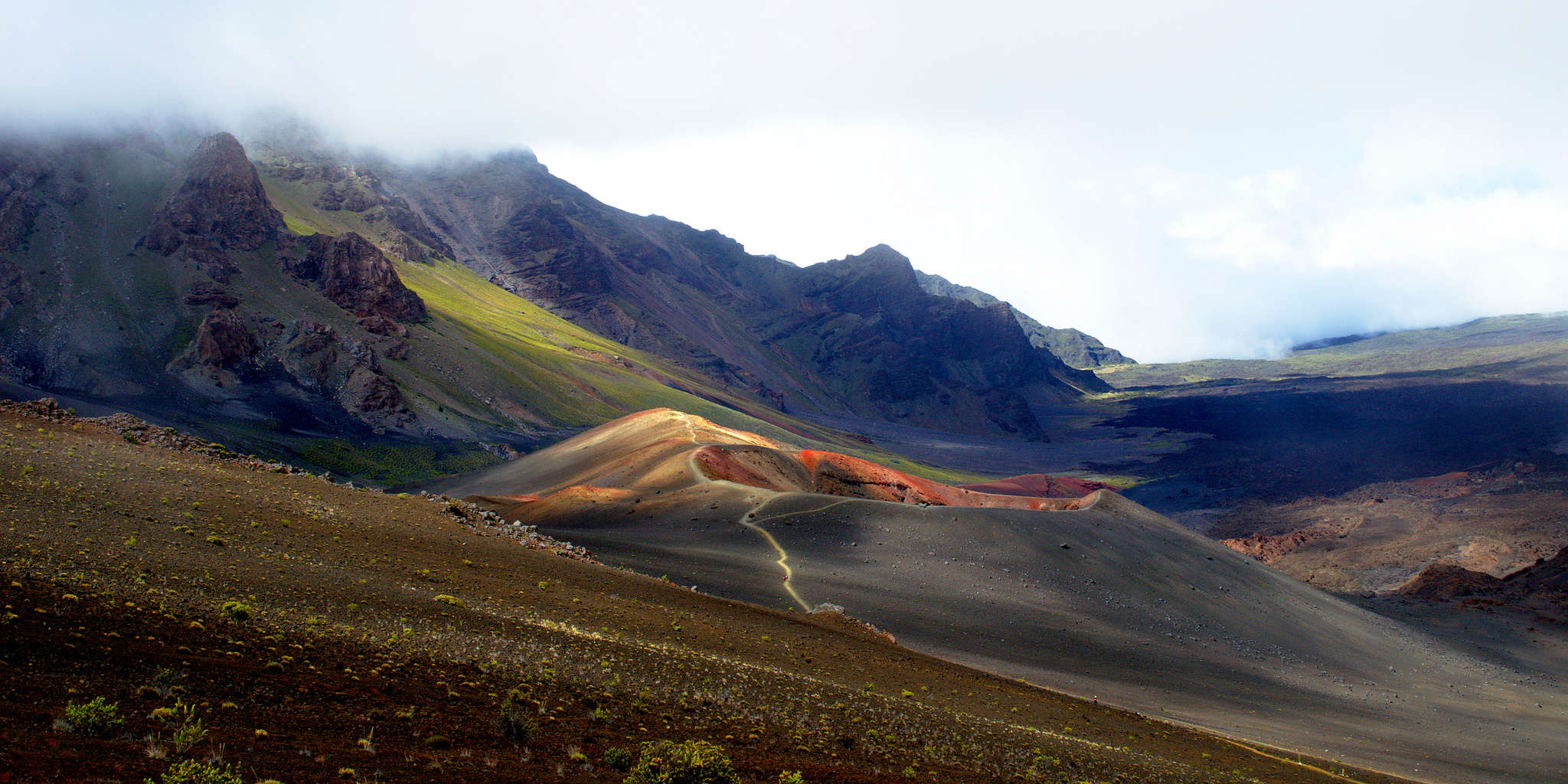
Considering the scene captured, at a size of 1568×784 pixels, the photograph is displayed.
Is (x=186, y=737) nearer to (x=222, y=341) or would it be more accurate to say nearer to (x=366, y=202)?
(x=222, y=341)

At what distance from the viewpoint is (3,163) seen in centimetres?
8669

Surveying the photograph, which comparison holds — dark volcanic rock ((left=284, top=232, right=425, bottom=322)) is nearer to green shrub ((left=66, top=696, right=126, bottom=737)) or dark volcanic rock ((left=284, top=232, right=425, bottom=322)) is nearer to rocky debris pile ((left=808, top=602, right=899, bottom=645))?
rocky debris pile ((left=808, top=602, right=899, bottom=645))

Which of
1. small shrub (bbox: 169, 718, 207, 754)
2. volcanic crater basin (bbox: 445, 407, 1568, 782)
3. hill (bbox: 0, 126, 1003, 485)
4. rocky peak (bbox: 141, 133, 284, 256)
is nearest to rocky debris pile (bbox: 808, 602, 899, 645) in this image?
volcanic crater basin (bbox: 445, 407, 1568, 782)

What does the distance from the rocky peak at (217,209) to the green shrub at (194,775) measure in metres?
107

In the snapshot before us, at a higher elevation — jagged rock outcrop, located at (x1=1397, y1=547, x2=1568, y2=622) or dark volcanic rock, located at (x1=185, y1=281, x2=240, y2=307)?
dark volcanic rock, located at (x1=185, y1=281, x2=240, y2=307)

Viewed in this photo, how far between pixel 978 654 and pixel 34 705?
25.6 m

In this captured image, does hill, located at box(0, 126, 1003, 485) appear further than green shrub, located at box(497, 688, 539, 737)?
Yes

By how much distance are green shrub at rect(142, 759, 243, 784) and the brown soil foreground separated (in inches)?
12.8

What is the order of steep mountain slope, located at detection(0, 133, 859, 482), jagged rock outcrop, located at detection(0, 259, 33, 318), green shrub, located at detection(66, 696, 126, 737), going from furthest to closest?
jagged rock outcrop, located at detection(0, 259, 33, 318)
steep mountain slope, located at detection(0, 133, 859, 482)
green shrub, located at detection(66, 696, 126, 737)

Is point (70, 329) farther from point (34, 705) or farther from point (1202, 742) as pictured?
point (1202, 742)

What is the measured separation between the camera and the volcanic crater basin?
87.4 ft

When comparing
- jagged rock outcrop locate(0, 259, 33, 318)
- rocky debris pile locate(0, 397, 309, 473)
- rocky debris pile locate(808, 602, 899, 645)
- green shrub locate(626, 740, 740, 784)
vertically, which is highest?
jagged rock outcrop locate(0, 259, 33, 318)

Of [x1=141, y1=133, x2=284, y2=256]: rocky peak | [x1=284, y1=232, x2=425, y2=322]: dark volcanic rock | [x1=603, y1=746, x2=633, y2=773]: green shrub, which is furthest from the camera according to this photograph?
[x1=284, y1=232, x2=425, y2=322]: dark volcanic rock

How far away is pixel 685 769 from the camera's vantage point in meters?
9.41
